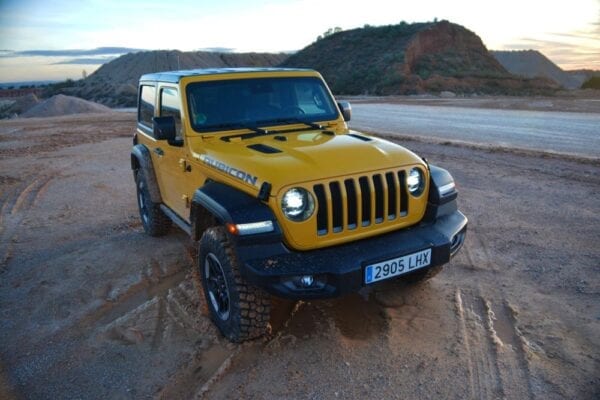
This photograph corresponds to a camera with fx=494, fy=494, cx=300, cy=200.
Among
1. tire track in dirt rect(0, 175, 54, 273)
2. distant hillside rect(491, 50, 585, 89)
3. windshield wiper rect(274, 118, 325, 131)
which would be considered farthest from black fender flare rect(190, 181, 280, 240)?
distant hillside rect(491, 50, 585, 89)

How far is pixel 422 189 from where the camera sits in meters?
3.91

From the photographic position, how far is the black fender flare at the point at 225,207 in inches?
133

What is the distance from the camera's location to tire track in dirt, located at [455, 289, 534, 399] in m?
3.15

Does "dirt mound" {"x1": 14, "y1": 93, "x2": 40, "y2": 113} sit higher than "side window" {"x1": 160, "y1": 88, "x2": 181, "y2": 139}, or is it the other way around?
"side window" {"x1": 160, "y1": 88, "x2": 181, "y2": 139}

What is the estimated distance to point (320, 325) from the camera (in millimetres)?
3977

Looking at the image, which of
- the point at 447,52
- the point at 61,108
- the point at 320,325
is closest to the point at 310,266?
the point at 320,325

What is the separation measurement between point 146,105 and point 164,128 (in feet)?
5.96

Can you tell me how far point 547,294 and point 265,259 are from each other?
106 inches

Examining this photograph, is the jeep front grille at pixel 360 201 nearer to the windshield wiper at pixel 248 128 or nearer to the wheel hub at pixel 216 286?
the wheel hub at pixel 216 286

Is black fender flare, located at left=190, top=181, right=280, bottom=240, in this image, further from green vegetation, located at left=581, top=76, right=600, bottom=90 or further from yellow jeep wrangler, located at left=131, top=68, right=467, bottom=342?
green vegetation, located at left=581, top=76, right=600, bottom=90

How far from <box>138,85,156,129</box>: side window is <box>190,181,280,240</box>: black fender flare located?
2.08 m

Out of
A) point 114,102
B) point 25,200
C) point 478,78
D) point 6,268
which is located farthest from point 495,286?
point 114,102

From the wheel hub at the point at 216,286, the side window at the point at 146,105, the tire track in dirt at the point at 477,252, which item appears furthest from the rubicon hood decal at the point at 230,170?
the tire track in dirt at the point at 477,252

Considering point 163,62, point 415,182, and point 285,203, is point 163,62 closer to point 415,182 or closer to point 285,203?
point 415,182
